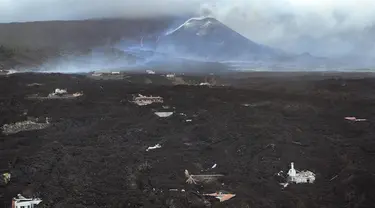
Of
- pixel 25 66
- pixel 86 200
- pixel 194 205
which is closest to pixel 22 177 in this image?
pixel 86 200

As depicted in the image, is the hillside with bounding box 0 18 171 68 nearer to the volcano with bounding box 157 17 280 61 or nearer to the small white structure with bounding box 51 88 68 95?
the volcano with bounding box 157 17 280 61

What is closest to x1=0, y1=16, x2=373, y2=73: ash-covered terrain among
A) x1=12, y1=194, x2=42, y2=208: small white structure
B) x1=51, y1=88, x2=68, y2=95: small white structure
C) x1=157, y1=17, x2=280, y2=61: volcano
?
x1=157, y1=17, x2=280, y2=61: volcano

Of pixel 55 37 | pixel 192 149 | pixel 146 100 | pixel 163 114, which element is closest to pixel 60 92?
pixel 146 100

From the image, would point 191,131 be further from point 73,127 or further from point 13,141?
point 13,141

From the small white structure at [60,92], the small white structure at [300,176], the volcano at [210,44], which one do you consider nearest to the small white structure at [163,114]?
the small white structure at [60,92]

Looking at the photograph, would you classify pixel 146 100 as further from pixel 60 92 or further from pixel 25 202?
pixel 25 202
